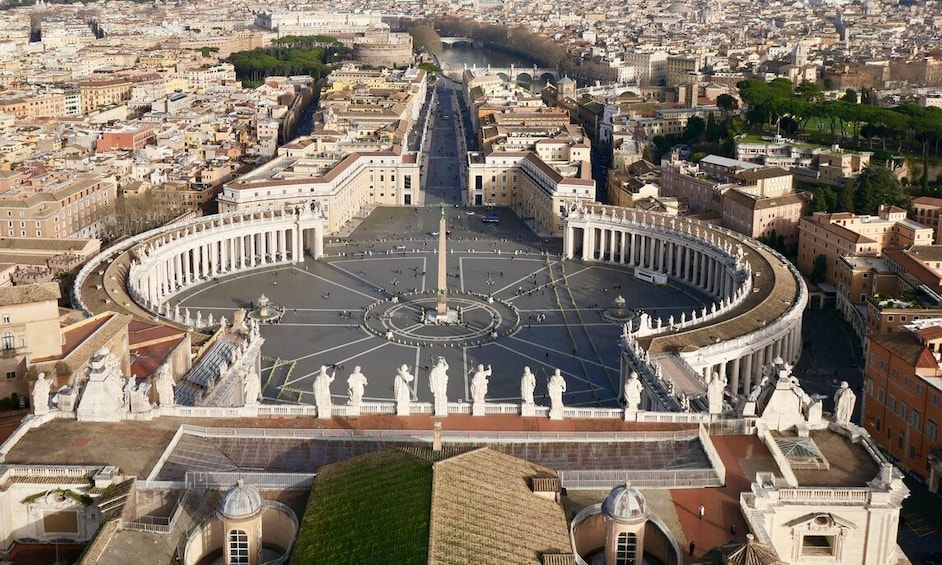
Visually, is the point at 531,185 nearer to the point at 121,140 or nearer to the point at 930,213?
the point at 930,213

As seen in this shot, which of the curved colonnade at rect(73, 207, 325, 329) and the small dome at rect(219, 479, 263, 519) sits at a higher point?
the small dome at rect(219, 479, 263, 519)

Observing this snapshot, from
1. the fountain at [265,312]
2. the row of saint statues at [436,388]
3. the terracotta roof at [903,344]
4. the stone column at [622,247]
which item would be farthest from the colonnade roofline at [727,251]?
the fountain at [265,312]

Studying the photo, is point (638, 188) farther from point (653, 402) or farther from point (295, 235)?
point (653, 402)

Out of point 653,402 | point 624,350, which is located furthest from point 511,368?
point 653,402

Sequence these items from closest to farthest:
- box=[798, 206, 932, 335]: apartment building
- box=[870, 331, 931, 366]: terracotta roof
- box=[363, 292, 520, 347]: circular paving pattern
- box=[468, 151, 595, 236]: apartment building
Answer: box=[870, 331, 931, 366]: terracotta roof → box=[363, 292, 520, 347]: circular paving pattern → box=[798, 206, 932, 335]: apartment building → box=[468, 151, 595, 236]: apartment building

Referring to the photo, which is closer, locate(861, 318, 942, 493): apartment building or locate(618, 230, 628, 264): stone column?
locate(861, 318, 942, 493): apartment building

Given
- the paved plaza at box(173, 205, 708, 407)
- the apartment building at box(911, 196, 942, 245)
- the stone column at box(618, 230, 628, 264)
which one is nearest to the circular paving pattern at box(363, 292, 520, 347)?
the paved plaza at box(173, 205, 708, 407)

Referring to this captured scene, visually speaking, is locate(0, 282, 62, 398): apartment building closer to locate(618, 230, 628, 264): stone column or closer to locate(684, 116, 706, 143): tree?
Answer: locate(618, 230, 628, 264): stone column

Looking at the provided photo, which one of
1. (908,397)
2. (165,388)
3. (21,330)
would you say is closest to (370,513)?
(165,388)
